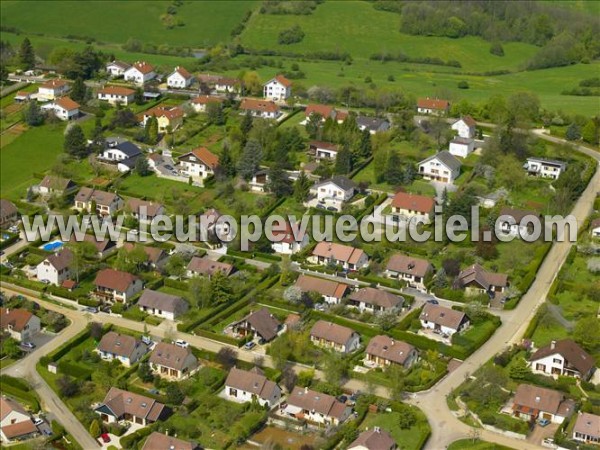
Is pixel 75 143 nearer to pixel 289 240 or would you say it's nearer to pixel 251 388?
pixel 289 240

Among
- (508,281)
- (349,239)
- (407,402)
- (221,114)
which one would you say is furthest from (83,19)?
(407,402)

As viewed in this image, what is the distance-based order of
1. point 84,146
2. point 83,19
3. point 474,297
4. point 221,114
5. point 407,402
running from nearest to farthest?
point 407,402 → point 474,297 → point 84,146 → point 221,114 → point 83,19

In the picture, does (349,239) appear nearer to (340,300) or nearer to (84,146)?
(340,300)

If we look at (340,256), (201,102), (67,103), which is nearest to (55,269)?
(340,256)

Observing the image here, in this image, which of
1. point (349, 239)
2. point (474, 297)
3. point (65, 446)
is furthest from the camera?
point (349, 239)

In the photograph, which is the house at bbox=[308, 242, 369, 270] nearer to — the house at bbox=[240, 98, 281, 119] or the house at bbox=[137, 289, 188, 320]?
the house at bbox=[137, 289, 188, 320]

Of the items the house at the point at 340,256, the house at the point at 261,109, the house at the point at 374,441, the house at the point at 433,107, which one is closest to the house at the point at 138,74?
the house at the point at 261,109
